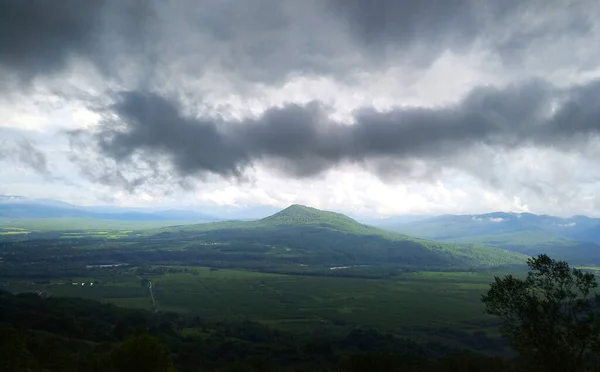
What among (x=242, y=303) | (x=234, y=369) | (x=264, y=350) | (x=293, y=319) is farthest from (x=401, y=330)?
(x=234, y=369)

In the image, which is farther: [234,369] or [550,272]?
[234,369]

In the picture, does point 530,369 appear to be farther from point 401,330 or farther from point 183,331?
point 401,330

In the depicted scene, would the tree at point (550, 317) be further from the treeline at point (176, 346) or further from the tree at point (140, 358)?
the tree at point (140, 358)

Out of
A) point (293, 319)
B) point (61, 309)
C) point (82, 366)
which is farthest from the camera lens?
point (293, 319)

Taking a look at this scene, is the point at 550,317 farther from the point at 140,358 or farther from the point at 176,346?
the point at 176,346

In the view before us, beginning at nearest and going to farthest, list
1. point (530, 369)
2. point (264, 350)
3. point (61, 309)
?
point (530, 369) → point (264, 350) → point (61, 309)
